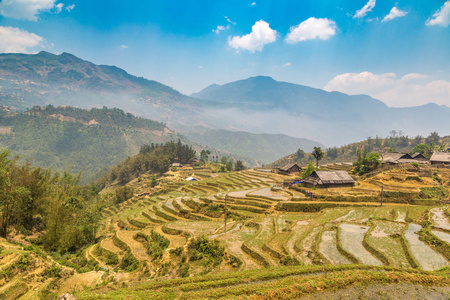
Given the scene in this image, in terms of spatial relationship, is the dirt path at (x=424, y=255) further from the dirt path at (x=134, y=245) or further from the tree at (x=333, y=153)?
the tree at (x=333, y=153)

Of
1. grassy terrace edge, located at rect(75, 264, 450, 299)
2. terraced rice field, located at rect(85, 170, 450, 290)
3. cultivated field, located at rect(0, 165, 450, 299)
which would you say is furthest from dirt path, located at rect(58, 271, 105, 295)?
terraced rice field, located at rect(85, 170, 450, 290)

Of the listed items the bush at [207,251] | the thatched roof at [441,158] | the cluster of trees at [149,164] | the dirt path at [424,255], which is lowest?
the cluster of trees at [149,164]

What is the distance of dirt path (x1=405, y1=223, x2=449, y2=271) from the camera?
17.5m

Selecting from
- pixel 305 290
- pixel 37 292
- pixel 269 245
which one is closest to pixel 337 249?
pixel 269 245

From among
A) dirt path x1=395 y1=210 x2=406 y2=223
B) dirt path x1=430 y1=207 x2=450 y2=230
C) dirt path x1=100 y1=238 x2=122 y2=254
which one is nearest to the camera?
dirt path x1=430 y1=207 x2=450 y2=230

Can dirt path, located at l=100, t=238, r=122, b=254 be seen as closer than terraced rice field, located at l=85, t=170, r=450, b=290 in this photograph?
No

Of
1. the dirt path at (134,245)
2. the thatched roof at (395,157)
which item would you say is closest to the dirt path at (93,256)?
the dirt path at (134,245)

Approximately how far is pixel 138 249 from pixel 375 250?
84.3 ft

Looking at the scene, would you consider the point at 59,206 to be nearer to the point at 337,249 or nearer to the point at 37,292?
the point at 37,292

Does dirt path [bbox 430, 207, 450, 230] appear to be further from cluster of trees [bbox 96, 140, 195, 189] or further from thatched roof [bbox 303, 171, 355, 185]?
cluster of trees [bbox 96, 140, 195, 189]

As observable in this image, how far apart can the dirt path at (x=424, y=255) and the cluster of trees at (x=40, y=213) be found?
35.7m

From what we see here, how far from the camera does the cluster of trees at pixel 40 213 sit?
24.2 meters

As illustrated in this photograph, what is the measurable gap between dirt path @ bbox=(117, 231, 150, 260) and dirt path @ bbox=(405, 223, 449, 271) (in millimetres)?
25772

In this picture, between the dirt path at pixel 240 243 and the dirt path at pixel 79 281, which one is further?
the dirt path at pixel 240 243
